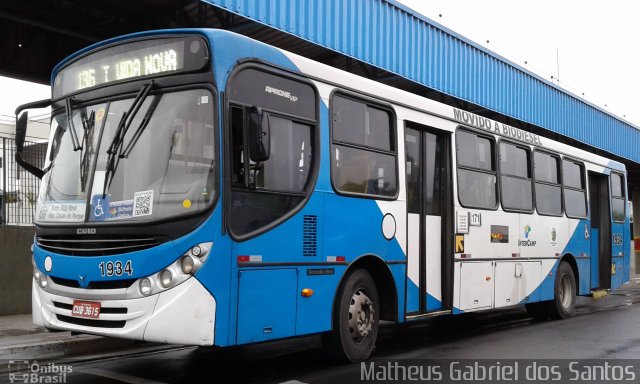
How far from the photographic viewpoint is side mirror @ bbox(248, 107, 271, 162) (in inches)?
212

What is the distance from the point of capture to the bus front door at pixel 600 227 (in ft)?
43.4

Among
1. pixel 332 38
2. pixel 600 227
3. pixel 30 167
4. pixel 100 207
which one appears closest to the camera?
pixel 100 207

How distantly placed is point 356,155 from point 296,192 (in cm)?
116

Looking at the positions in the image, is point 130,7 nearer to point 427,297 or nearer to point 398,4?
point 398,4

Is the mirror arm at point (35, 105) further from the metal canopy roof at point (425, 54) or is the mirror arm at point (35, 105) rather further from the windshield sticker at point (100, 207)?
the metal canopy roof at point (425, 54)

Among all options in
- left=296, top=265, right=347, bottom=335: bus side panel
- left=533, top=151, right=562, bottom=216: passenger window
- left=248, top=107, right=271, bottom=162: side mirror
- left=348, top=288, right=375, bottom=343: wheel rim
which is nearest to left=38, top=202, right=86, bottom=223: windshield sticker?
left=248, top=107, right=271, bottom=162: side mirror

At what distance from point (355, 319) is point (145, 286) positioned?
2567mm

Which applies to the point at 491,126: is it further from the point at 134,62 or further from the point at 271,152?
the point at 134,62

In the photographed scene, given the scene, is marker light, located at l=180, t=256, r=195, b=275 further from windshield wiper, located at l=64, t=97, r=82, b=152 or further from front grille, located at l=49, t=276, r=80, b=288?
windshield wiper, located at l=64, t=97, r=82, b=152

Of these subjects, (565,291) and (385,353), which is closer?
(385,353)

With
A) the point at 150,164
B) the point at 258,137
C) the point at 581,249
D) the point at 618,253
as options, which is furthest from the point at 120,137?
the point at 618,253

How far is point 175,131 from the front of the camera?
18.2 feet

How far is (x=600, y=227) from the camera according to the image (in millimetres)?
13461

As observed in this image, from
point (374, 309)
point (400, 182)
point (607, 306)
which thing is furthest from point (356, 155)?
point (607, 306)
